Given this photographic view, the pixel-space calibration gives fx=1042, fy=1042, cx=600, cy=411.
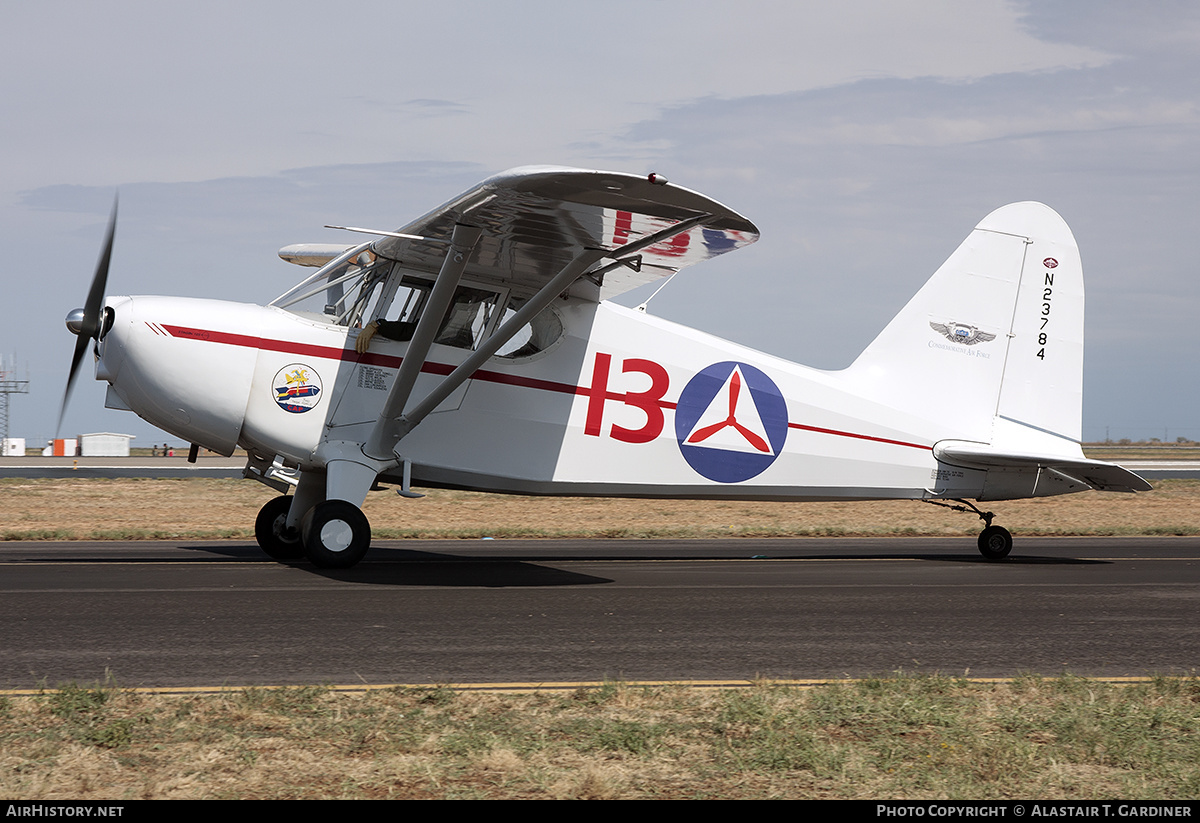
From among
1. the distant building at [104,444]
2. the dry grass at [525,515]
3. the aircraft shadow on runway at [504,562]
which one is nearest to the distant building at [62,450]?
the distant building at [104,444]

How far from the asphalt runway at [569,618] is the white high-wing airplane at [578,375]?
A: 112 centimetres

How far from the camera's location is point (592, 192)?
8.82m

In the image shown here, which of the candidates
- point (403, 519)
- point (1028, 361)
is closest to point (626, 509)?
point (403, 519)

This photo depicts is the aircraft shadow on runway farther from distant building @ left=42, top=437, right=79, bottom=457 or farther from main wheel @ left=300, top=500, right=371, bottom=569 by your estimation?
distant building @ left=42, top=437, right=79, bottom=457

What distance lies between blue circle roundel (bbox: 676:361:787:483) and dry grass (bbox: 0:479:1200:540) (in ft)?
19.1

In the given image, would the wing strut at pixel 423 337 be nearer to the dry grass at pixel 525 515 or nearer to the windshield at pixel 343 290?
the windshield at pixel 343 290

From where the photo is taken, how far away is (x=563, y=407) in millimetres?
11852

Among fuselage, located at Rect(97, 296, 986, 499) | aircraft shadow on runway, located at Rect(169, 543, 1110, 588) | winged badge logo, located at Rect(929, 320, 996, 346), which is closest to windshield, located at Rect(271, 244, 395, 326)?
fuselage, located at Rect(97, 296, 986, 499)

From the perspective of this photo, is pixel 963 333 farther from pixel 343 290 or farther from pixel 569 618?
pixel 569 618

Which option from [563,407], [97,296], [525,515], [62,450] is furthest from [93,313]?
[62,450]

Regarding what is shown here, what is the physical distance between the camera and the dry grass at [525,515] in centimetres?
1834

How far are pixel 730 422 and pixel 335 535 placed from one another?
4.78 meters

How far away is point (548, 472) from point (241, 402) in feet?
11.1
